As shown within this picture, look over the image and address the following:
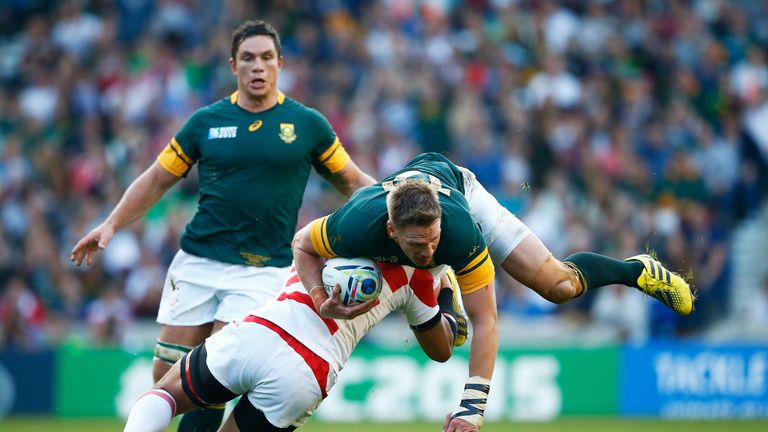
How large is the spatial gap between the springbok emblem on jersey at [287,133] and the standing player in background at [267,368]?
1.61 m

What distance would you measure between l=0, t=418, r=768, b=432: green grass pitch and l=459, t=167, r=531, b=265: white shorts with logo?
190 inches

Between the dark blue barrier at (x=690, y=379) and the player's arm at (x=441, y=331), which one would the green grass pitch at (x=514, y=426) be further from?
the player's arm at (x=441, y=331)

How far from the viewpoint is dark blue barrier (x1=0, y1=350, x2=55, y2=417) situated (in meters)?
13.9

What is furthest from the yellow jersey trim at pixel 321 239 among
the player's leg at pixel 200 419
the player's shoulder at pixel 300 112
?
the player's shoulder at pixel 300 112

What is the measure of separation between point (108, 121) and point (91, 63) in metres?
1.24

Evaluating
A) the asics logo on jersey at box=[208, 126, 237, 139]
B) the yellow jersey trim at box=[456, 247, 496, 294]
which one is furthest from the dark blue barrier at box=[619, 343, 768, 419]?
the yellow jersey trim at box=[456, 247, 496, 294]

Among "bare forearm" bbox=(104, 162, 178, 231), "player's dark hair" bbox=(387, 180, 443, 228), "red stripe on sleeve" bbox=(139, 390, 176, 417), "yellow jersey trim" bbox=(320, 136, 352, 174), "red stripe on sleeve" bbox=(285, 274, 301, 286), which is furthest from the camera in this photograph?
"yellow jersey trim" bbox=(320, 136, 352, 174)

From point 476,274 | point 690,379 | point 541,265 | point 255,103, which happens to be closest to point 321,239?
point 476,274

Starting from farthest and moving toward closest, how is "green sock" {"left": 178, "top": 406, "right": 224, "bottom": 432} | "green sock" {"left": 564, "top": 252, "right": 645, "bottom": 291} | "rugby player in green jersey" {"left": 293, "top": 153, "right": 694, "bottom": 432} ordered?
"green sock" {"left": 178, "top": 406, "right": 224, "bottom": 432} < "green sock" {"left": 564, "top": 252, "right": 645, "bottom": 291} < "rugby player in green jersey" {"left": 293, "top": 153, "right": 694, "bottom": 432}

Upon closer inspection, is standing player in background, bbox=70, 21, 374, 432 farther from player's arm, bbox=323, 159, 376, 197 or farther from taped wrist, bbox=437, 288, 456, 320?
taped wrist, bbox=437, 288, 456, 320

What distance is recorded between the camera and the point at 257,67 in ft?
26.2

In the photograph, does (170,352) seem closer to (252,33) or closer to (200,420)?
(200,420)

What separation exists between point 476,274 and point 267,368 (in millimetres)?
1250

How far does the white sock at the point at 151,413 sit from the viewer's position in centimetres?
626
